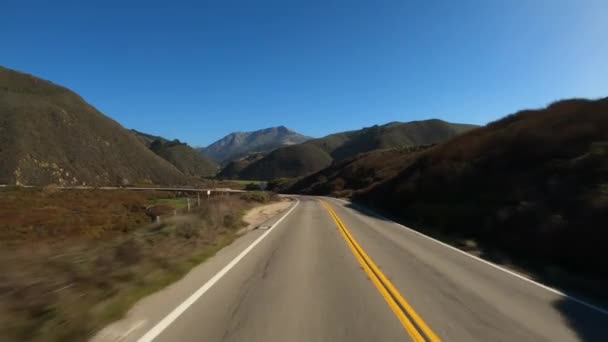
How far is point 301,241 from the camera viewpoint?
13.5 meters

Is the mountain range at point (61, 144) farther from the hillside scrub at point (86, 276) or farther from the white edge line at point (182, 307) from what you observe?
the white edge line at point (182, 307)

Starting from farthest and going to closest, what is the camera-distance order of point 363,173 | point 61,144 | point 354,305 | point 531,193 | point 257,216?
1. point 363,173
2. point 61,144
3. point 257,216
4. point 531,193
5. point 354,305

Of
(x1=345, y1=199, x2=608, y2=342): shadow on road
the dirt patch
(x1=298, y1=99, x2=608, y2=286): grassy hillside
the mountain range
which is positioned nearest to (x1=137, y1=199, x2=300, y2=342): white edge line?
(x1=345, y1=199, x2=608, y2=342): shadow on road

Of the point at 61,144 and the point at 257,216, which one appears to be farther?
the point at 61,144

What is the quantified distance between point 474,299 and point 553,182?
11.5 meters

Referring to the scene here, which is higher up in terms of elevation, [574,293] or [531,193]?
[531,193]

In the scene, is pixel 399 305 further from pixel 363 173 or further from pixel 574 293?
pixel 363 173

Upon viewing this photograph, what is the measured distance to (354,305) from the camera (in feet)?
19.8

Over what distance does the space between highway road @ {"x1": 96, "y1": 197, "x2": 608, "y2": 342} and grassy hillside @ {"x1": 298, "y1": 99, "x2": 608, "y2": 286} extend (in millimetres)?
2837

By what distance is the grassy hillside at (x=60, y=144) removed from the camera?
224 feet

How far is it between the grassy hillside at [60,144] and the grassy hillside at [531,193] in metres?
66.2

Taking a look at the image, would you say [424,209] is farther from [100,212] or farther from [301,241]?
[100,212]

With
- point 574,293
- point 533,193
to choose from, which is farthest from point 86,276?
point 533,193

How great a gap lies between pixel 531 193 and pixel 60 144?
8601 centimetres
